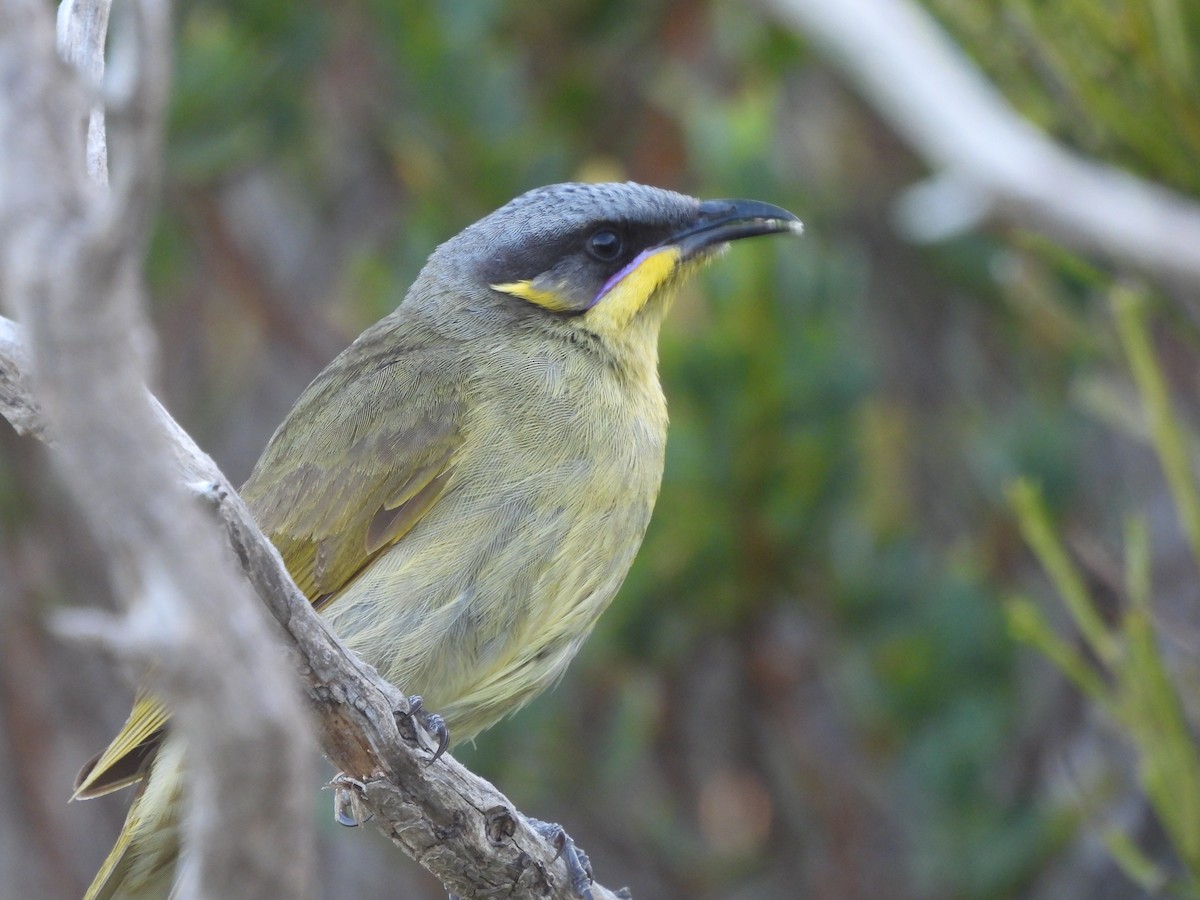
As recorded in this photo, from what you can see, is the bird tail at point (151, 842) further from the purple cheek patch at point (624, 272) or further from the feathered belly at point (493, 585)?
the purple cheek patch at point (624, 272)

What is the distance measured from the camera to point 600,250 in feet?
14.3

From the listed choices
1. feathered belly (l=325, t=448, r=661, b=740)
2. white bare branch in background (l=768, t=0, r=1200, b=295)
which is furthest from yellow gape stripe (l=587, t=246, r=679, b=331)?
white bare branch in background (l=768, t=0, r=1200, b=295)

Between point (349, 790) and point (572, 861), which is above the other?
point (349, 790)

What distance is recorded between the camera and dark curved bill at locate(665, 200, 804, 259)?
4418 millimetres

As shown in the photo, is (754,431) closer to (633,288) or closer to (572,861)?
(633,288)

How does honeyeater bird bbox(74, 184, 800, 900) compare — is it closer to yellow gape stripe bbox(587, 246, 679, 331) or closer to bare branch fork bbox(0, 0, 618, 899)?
yellow gape stripe bbox(587, 246, 679, 331)

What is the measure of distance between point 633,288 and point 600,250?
0.49 ft

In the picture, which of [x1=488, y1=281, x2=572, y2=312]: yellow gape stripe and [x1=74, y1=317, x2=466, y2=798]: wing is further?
[x1=488, y1=281, x2=572, y2=312]: yellow gape stripe

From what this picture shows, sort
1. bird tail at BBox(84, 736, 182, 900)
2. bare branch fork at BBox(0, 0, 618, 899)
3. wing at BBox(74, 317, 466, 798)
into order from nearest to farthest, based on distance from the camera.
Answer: bare branch fork at BBox(0, 0, 618, 899) → bird tail at BBox(84, 736, 182, 900) → wing at BBox(74, 317, 466, 798)

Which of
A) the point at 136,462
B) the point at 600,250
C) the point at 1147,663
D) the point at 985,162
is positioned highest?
the point at 136,462

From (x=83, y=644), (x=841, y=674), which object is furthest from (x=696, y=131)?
(x=83, y=644)

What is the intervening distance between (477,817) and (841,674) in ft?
9.77

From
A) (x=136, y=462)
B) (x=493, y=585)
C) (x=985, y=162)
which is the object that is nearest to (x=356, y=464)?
(x=493, y=585)

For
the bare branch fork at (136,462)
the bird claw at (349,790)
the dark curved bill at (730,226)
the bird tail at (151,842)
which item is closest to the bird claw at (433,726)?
the bird claw at (349,790)
